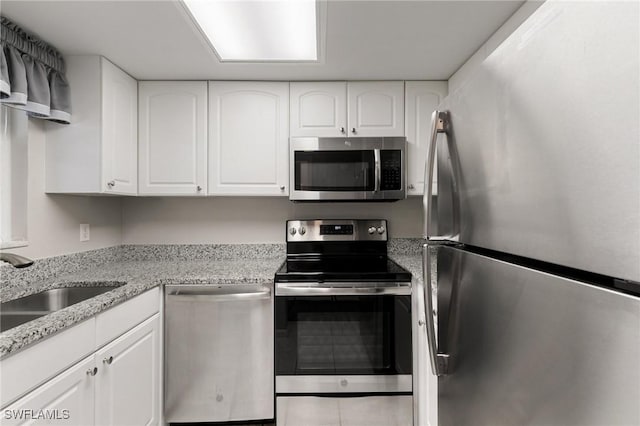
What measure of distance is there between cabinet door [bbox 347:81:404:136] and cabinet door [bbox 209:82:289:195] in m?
0.47

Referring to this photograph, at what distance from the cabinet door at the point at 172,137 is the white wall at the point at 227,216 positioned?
319mm

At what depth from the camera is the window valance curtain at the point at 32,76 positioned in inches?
60.2

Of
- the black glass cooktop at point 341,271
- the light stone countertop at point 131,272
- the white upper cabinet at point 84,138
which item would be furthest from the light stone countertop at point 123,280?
the white upper cabinet at point 84,138

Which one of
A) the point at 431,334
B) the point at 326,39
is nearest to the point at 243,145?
the point at 326,39

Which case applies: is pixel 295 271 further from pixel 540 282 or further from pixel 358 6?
pixel 540 282

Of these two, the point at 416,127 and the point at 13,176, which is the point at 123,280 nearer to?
the point at 13,176

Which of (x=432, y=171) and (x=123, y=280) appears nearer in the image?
(x=432, y=171)

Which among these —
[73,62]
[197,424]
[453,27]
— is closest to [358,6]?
[453,27]

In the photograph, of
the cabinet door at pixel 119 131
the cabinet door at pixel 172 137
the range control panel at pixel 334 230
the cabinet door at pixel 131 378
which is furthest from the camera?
the range control panel at pixel 334 230

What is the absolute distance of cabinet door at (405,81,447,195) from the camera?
88.9 inches

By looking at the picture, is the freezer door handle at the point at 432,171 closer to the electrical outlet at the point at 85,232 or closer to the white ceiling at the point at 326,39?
the white ceiling at the point at 326,39

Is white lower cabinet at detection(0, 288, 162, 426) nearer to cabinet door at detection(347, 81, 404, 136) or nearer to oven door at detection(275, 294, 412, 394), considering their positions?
oven door at detection(275, 294, 412, 394)

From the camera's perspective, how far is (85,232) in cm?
215

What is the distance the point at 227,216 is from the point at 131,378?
1.26 metres
